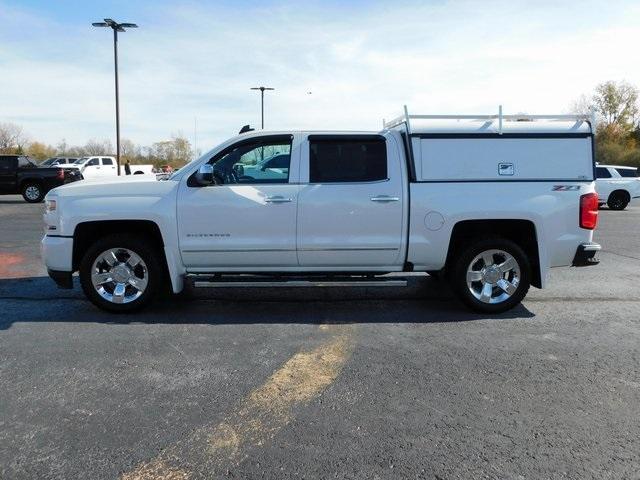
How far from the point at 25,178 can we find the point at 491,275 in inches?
790

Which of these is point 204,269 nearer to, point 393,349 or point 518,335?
point 393,349

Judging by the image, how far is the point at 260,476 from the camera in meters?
2.74

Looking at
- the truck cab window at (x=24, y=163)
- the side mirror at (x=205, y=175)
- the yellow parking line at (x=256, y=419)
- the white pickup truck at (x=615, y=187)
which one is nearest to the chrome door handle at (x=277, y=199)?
the side mirror at (x=205, y=175)

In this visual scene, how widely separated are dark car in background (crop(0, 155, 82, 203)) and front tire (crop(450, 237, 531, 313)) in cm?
1934

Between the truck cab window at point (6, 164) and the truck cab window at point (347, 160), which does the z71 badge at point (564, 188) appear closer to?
the truck cab window at point (347, 160)

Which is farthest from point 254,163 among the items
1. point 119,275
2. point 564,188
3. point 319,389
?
point 564,188

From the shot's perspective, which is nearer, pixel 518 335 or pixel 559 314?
pixel 518 335

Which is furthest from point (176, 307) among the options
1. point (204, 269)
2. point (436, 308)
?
point (436, 308)

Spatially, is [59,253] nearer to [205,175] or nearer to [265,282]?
[205,175]

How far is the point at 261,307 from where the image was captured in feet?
19.3

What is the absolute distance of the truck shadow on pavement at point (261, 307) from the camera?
213 inches

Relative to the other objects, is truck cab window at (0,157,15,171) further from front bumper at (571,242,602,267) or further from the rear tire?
the rear tire

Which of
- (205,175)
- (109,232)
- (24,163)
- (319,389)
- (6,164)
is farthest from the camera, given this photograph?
(24,163)

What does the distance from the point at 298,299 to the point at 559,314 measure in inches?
112
